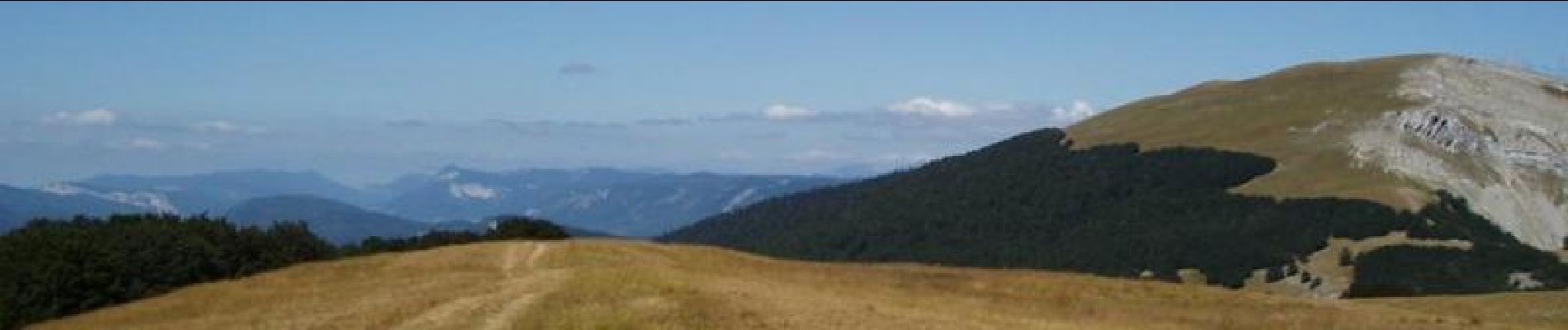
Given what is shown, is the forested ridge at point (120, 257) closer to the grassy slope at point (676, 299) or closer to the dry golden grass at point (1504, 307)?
the grassy slope at point (676, 299)

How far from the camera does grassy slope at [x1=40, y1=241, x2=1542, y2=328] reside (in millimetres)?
48781

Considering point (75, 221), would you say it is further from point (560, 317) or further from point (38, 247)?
point (560, 317)

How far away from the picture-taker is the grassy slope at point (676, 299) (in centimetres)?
4878

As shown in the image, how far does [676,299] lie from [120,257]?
39694mm

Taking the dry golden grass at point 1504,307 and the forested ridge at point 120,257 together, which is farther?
the forested ridge at point 120,257

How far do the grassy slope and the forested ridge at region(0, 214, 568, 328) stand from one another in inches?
112

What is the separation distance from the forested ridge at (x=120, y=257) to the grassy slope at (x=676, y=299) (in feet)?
9.37

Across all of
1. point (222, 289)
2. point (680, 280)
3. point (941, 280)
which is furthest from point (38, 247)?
point (941, 280)

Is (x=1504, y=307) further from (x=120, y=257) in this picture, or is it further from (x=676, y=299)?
(x=120, y=257)

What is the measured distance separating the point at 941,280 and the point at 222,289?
36.6m

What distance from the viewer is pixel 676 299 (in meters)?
49.2

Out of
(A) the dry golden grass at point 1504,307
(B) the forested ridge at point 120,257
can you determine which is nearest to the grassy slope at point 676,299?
(A) the dry golden grass at point 1504,307

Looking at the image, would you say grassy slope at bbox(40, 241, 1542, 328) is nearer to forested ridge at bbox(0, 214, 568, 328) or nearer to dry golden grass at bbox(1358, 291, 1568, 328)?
dry golden grass at bbox(1358, 291, 1568, 328)

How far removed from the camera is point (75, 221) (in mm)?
91000
